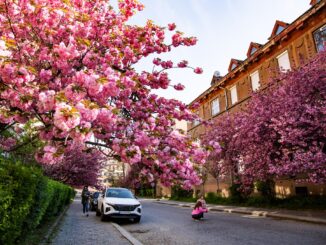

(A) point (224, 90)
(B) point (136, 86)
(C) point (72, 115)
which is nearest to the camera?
(C) point (72, 115)

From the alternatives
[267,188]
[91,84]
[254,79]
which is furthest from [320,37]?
[91,84]

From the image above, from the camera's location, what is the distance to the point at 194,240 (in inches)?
346

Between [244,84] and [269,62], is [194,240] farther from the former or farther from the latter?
[244,84]

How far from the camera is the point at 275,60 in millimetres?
21844

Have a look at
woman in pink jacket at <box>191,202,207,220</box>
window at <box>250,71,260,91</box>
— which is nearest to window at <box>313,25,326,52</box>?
window at <box>250,71,260,91</box>

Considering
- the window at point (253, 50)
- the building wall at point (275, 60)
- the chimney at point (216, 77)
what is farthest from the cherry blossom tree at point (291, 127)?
the chimney at point (216, 77)

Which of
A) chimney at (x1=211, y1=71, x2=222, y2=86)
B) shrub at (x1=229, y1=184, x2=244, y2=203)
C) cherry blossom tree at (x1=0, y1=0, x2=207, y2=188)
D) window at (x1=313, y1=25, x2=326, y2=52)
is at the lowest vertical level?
shrub at (x1=229, y1=184, x2=244, y2=203)

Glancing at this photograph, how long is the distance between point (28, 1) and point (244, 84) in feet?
75.4

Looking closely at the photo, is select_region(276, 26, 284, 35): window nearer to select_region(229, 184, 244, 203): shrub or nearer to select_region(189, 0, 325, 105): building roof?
select_region(189, 0, 325, 105): building roof

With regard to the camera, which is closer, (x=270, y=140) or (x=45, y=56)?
(x=45, y=56)

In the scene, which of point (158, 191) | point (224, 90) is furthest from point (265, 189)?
point (158, 191)

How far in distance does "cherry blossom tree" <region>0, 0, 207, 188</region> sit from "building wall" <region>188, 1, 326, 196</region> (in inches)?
312

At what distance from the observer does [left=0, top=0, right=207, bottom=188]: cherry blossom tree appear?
4301 mm

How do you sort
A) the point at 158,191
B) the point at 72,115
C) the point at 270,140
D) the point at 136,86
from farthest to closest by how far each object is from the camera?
the point at 158,191
the point at 270,140
the point at 136,86
the point at 72,115
